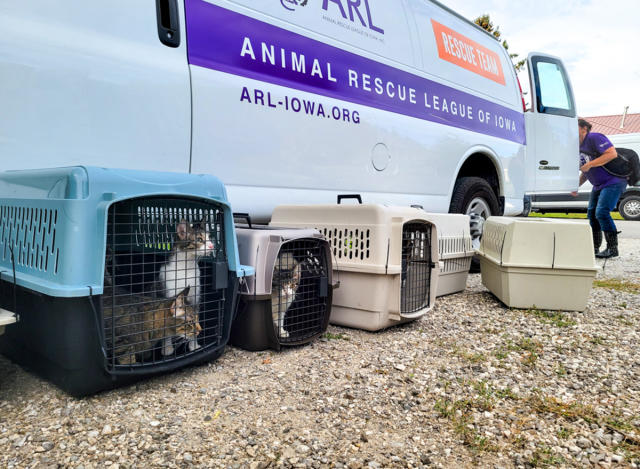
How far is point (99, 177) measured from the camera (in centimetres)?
137

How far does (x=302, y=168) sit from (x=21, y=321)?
159 cm

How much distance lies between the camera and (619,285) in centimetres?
380

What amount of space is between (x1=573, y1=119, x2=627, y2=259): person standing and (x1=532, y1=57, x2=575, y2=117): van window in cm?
52

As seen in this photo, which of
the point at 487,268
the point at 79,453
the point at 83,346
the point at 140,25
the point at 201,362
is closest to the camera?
the point at 79,453

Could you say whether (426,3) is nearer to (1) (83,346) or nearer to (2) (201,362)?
(2) (201,362)

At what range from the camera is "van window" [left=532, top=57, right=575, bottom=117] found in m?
4.96

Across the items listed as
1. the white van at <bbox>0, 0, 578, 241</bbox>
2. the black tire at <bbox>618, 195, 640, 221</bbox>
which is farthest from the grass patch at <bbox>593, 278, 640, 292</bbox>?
the black tire at <bbox>618, 195, 640, 221</bbox>

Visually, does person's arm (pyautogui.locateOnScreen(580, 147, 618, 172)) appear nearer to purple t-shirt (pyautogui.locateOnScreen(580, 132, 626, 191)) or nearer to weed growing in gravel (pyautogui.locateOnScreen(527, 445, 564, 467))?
purple t-shirt (pyautogui.locateOnScreen(580, 132, 626, 191))

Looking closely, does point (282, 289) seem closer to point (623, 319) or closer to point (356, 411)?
point (356, 411)

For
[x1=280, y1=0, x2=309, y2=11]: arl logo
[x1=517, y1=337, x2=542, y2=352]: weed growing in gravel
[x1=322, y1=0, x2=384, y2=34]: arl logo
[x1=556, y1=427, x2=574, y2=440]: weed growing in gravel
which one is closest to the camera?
[x1=556, y1=427, x2=574, y2=440]: weed growing in gravel

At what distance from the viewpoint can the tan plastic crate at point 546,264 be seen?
2.66 metres

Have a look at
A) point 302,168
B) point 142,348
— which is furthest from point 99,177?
point 302,168

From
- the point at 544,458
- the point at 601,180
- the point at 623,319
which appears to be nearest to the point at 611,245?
the point at 601,180

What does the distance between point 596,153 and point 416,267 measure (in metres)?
4.27
